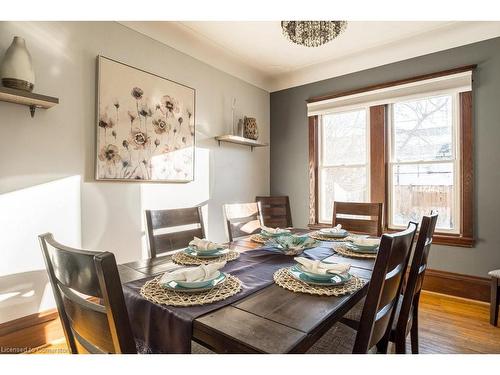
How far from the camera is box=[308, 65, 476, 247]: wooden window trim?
272cm

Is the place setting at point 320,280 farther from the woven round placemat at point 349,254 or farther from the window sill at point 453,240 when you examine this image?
the window sill at point 453,240

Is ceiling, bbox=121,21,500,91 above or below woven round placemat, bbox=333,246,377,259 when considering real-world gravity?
above

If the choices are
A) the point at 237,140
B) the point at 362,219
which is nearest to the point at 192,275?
the point at 362,219

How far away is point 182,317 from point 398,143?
3128 mm

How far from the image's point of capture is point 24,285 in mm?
1855

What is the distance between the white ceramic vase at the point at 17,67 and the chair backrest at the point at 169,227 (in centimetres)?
109

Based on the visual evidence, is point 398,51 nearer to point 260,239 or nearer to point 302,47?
point 302,47

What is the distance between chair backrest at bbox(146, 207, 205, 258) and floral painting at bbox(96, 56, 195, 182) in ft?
2.72

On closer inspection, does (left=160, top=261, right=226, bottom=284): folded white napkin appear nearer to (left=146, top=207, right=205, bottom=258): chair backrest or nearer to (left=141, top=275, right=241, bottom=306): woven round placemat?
(left=141, top=275, right=241, bottom=306): woven round placemat

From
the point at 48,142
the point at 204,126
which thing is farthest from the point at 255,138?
the point at 48,142

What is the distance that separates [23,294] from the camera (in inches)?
72.9

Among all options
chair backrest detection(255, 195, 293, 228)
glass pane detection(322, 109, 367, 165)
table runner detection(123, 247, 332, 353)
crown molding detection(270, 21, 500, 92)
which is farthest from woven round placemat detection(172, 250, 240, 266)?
crown molding detection(270, 21, 500, 92)

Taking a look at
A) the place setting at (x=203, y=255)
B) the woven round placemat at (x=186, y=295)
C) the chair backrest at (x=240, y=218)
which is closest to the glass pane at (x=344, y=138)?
the chair backrest at (x=240, y=218)
